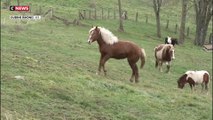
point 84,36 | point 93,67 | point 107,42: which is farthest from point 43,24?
point 107,42

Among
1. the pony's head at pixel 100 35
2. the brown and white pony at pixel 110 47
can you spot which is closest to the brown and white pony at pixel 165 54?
the brown and white pony at pixel 110 47

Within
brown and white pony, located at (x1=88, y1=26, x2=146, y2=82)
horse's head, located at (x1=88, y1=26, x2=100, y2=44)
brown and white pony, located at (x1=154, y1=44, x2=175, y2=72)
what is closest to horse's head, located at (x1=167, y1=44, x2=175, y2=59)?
brown and white pony, located at (x1=154, y1=44, x2=175, y2=72)

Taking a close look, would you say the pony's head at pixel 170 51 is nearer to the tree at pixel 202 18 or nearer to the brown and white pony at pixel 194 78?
the brown and white pony at pixel 194 78

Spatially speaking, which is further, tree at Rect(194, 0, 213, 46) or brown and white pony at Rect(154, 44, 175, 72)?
tree at Rect(194, 0, 213, 46)

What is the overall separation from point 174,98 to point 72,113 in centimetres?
563

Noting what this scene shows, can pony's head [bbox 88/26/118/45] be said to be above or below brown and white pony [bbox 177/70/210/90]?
above

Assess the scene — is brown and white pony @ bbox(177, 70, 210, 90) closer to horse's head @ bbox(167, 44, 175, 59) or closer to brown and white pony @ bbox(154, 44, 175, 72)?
horse's head @ bbox(167, 44, 175, 59)

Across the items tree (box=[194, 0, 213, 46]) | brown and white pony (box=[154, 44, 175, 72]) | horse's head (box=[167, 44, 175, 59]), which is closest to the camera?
horse's head (box=[167, 44, 175, 59])

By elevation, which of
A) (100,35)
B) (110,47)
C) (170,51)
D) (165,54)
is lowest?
(165,54)

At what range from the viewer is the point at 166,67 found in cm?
2558

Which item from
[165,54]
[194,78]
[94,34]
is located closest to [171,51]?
[165,54]

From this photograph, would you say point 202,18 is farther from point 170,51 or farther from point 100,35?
point 100,35

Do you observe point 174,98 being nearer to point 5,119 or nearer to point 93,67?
point 93,67

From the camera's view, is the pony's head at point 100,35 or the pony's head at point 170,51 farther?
the pony's head at point 170,51
